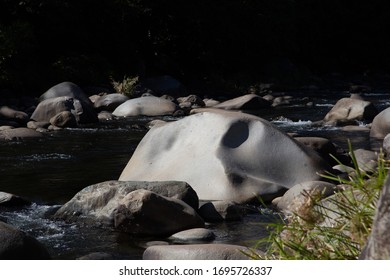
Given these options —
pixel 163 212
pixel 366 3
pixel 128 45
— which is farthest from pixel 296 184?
pixel 366 3

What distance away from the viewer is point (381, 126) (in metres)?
14.9

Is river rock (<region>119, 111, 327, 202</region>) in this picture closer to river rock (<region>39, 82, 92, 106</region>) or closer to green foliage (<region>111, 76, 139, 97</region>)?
river rock (<region>39, 82, 92, 106</region>)

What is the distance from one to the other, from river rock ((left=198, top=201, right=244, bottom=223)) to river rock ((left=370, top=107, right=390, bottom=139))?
714 centimetres

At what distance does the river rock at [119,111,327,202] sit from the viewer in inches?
355

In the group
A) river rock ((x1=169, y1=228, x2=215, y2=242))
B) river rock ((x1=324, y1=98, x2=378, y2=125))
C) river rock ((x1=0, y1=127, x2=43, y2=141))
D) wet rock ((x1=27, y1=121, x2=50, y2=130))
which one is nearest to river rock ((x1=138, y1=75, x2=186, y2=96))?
wet rock ((x1=27, y1=121, x2=50, y2=130))

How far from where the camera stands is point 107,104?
20.6 meters

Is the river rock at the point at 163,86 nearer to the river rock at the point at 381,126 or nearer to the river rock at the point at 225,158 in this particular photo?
the river rock at the point at 381,126

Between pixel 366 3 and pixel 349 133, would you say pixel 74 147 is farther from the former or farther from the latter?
pixel 366 3

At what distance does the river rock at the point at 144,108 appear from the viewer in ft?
64.0

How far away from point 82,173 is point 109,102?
31.2ft

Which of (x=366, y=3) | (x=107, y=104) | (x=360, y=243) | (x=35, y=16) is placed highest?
(x=360, y=243)

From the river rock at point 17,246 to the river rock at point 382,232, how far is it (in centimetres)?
393
